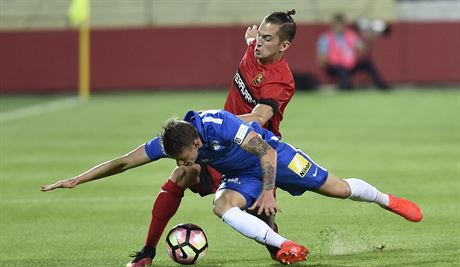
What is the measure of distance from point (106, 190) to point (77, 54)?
58.4 ft

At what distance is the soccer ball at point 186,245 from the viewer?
871 centimetres

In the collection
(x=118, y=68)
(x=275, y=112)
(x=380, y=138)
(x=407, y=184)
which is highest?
(x=275, y=112)

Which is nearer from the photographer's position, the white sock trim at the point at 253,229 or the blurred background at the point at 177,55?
the white sock trim at the point at 253,229

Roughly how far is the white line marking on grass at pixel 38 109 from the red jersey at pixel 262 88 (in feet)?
48.4

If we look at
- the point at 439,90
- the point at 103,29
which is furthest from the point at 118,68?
the point at 439,90

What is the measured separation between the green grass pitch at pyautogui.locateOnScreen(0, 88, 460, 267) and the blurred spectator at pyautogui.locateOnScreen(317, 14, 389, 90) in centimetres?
383

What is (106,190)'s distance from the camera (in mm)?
13922

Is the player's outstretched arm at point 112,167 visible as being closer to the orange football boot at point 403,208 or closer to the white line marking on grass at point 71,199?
the orange football boot at point 403,208

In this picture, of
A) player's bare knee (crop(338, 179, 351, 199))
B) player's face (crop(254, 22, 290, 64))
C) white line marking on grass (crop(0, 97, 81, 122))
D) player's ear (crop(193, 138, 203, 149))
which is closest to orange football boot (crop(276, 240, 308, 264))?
player's ear (crop(193, 138, 203, 149))

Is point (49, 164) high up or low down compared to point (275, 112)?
down

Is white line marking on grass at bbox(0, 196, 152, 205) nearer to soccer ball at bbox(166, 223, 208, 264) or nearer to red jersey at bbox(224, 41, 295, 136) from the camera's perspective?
red jersey at bbox(224, 41, 295, 136)

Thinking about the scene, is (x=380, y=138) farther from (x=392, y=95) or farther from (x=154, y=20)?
(x=154, y=20)

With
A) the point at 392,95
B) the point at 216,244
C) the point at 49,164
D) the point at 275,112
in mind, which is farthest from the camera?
the point at 392,95

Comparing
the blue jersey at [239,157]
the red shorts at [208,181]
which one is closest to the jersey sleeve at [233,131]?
the blue jersey at [239,157]
